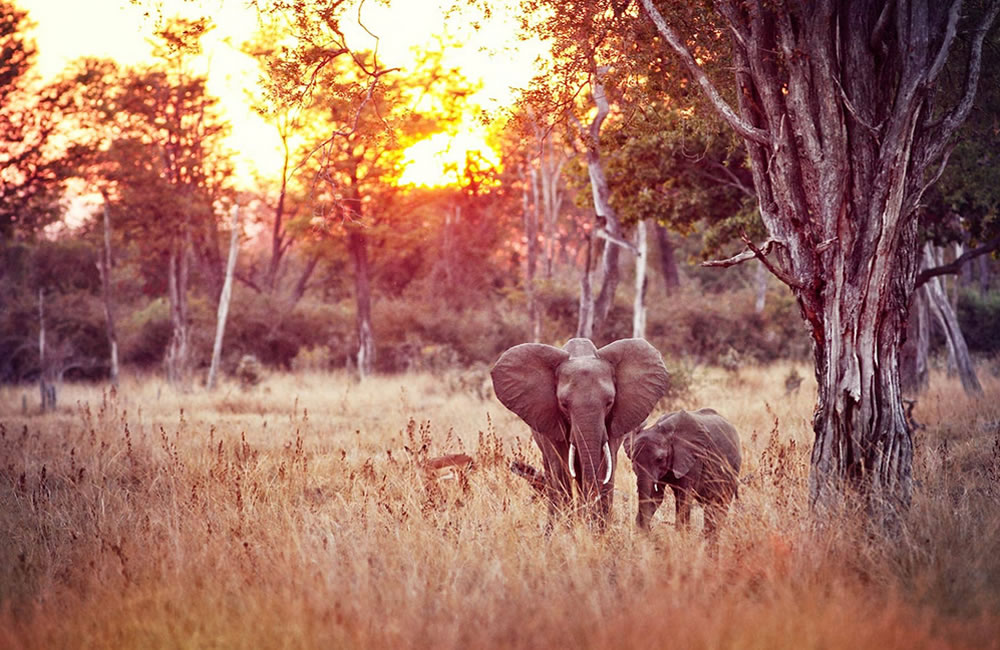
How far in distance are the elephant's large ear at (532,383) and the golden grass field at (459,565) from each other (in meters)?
0.77

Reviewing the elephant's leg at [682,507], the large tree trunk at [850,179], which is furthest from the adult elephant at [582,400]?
the large tree trunk at [850,179]

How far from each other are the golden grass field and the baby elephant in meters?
0.23

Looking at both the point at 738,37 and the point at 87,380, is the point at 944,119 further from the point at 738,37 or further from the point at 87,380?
the point at 87,380

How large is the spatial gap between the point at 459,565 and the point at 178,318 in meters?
22.4

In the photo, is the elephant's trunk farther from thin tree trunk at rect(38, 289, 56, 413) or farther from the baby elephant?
thin tree trunk at rect(38, 289, 56, 413)

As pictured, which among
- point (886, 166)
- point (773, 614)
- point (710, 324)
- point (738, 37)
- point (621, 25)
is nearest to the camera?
point (773, 614)

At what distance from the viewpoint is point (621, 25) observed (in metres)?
9.18

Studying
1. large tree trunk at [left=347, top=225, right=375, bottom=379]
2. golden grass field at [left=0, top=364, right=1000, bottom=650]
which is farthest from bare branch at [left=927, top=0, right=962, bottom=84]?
large tree trunk at [left=347, top=225, right=375, bottom=379]

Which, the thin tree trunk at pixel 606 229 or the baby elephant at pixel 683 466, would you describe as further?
the thin tree trunk at pixel 606 229

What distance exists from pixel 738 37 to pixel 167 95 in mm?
23437

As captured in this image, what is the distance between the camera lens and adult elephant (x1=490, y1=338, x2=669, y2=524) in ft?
25.0

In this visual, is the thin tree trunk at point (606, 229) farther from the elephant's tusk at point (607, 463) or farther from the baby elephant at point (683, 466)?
the elephant's tusk at point (607, 463)

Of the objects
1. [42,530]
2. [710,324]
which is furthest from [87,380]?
[42,530]

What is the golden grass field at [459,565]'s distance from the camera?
4.91 m
